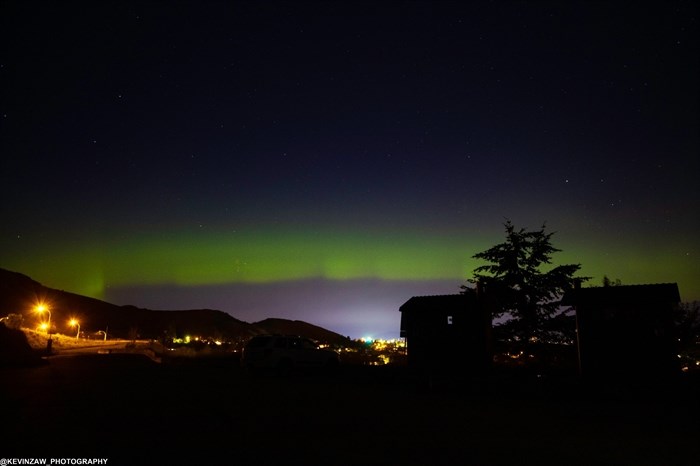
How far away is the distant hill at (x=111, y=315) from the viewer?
9762 centimetres

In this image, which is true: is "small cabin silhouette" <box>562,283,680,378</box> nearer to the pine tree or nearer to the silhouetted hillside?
the pine tree

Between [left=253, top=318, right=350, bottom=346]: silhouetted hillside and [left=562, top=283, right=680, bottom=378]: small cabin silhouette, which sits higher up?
[left=562, top=283, right=680, bottom=378]: small cabin silhouette

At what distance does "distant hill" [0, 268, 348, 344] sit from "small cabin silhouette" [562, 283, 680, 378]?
8880cm

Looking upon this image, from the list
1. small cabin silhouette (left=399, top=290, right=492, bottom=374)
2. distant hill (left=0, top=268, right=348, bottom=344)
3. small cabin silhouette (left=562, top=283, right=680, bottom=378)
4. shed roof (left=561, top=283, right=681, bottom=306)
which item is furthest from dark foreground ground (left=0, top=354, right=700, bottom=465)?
distant hill (left=0, top=268, right=348, bottom=344)

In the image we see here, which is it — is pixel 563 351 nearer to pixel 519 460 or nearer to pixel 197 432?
pixel 519 460

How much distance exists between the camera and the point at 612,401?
13.9 metres

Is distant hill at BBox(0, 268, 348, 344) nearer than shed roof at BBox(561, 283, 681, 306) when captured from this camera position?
No

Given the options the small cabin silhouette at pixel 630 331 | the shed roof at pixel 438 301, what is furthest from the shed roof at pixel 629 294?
the shed roof at pixel 438 301

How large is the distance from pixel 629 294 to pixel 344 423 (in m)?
23.9

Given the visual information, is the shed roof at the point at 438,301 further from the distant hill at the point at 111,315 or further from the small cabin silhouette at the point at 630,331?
the distant hill at the point at 111,315

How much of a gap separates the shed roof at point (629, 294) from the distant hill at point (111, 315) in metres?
88.6

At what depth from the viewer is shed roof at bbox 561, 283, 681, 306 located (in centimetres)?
2492

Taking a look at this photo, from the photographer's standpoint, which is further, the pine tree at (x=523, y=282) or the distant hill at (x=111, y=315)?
the distant hill at (x=111, y=315)

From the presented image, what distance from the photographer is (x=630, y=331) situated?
25.4 metres
